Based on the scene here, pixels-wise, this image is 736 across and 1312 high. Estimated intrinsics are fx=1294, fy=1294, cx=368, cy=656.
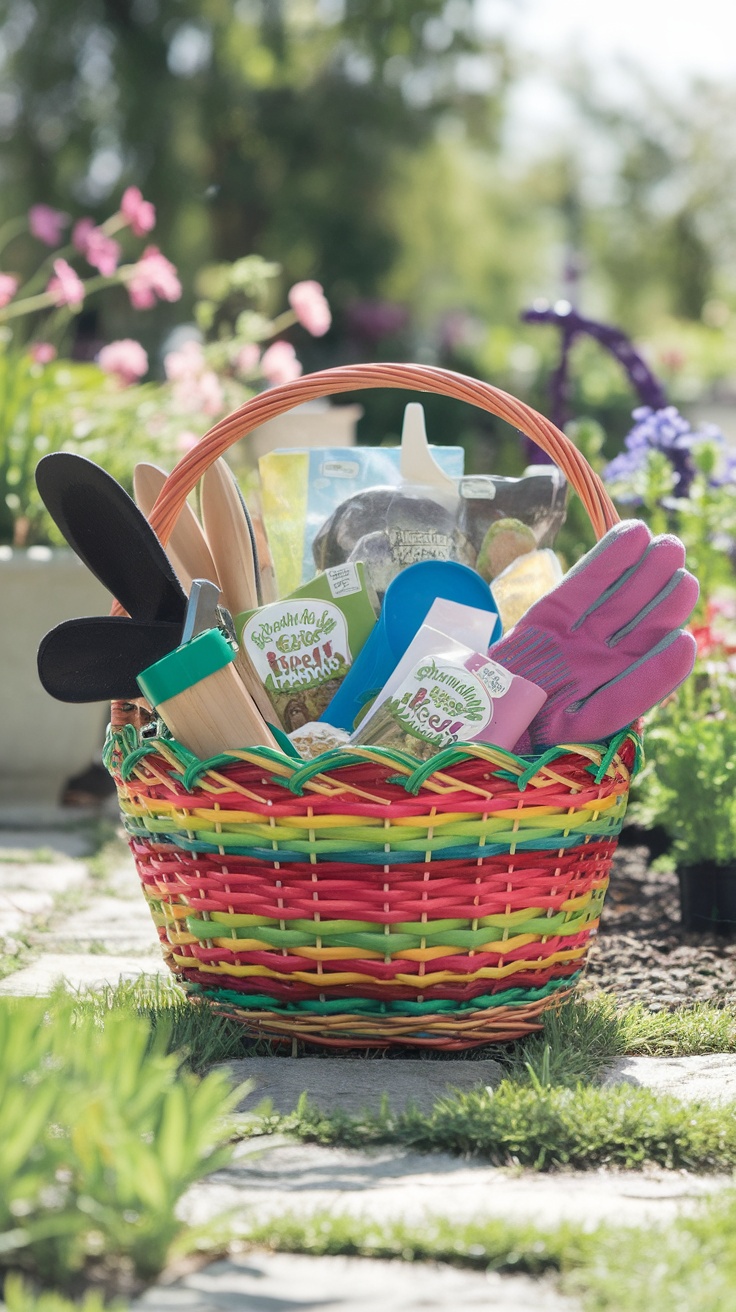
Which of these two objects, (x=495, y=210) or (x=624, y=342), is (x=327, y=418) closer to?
(x=624, y=342)

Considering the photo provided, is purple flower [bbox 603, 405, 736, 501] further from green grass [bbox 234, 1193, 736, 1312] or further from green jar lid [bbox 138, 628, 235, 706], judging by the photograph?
green grass [bbox 234, 1193, 736, 1312]

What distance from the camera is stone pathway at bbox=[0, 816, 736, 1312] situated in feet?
3.05

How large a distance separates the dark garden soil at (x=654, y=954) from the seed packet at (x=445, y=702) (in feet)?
1.80

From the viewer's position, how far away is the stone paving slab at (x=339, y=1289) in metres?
0.91

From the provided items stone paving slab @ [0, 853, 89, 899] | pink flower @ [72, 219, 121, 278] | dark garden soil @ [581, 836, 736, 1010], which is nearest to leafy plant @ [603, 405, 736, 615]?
dark garden soil @ [581, 836, 736, 1010]

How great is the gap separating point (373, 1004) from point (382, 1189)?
0.34m

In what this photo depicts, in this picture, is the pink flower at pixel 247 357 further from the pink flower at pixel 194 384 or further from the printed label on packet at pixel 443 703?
the printed label on packet at pixel 443 703

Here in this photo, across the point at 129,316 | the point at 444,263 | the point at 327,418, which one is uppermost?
the point at 444,263

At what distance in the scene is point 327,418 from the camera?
4402 mm

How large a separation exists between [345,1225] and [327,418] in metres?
3.61

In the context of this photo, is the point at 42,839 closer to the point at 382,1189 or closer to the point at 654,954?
the point at 654,954

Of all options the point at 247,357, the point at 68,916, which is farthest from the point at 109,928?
the point at 247,357

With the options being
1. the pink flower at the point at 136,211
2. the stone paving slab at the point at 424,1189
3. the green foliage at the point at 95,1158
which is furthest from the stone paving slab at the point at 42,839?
the pink flower at the point at 136,211

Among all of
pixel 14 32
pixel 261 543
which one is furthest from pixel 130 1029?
pixel 14 32
